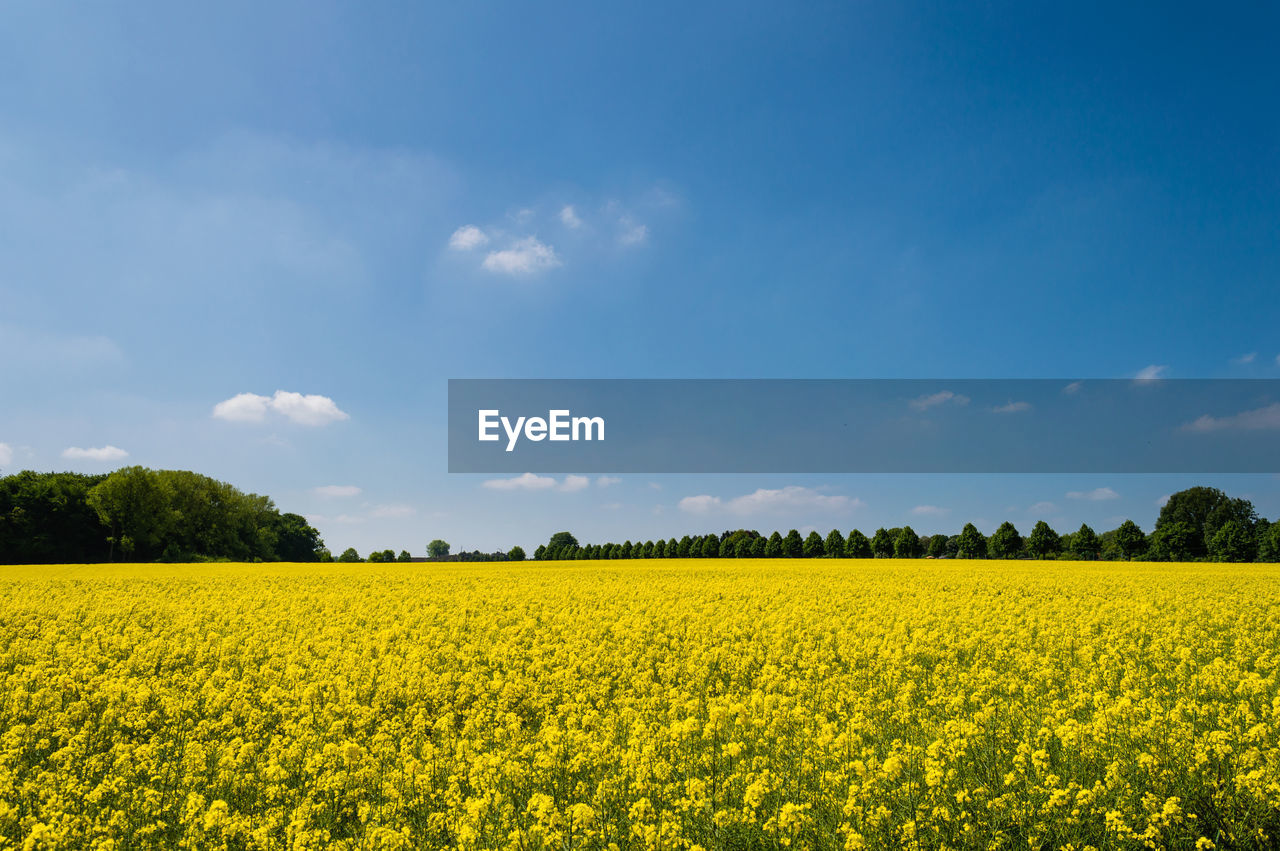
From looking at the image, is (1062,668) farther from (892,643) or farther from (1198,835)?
(1198,835)

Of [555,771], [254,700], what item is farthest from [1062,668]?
[254,700]

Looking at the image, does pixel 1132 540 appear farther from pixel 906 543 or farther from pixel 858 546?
pixel 858 546

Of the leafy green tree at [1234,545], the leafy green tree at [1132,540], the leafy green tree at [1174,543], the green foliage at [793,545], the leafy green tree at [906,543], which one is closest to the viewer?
the leafy green tree at [1234,545]

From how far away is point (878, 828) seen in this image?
539cm

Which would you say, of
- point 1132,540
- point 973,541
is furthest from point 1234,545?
point 973,541

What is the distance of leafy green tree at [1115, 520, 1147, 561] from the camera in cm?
A: 6888

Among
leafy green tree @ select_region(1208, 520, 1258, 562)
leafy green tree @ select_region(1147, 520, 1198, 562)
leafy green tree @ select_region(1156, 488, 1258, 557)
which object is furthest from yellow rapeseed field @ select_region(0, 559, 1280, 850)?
leafy green tree @ select_region(1156, 488, 1258, 557)

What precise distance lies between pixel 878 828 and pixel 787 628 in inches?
331

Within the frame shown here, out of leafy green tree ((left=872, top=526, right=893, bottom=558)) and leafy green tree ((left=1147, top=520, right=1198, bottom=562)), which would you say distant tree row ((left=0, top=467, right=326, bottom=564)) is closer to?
leafy green tree ((left=872, top=526, right=893, bottom=558))

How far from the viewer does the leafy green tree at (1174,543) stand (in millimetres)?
66000

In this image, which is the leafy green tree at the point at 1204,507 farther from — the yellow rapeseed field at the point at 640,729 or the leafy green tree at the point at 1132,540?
the yellow rapeseed field at the point at 640,729

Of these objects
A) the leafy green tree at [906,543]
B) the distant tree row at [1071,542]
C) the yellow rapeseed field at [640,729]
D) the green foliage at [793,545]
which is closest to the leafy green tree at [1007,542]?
the distant tree row at [1071,542]

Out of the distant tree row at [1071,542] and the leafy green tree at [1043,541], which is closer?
the distant tree row at [1071,542]

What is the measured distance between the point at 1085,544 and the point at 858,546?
24.2 meters
